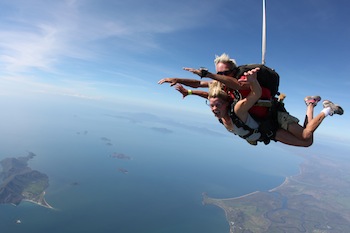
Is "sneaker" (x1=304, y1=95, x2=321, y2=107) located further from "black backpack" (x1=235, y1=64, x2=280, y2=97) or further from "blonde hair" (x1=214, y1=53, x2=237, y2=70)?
"blonde hair" (x1=214, y1=53, x2=237, y2=70)

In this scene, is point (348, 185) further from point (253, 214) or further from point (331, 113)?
point (331, 113)

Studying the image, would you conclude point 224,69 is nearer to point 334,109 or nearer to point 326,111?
point 326,111

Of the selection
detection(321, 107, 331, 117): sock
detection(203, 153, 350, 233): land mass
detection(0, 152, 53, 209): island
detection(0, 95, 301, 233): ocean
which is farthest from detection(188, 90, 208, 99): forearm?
detection(0, 152, 53, 209): island

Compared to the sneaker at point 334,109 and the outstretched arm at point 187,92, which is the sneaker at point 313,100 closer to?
the sneaker at point 334,109

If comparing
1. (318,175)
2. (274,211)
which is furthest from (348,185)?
(274,211)

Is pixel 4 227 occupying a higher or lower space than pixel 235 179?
lower

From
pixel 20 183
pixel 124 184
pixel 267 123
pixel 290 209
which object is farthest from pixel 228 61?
pixel 290 209

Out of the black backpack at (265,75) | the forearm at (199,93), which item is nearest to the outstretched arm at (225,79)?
the black backpack at (265,75)
